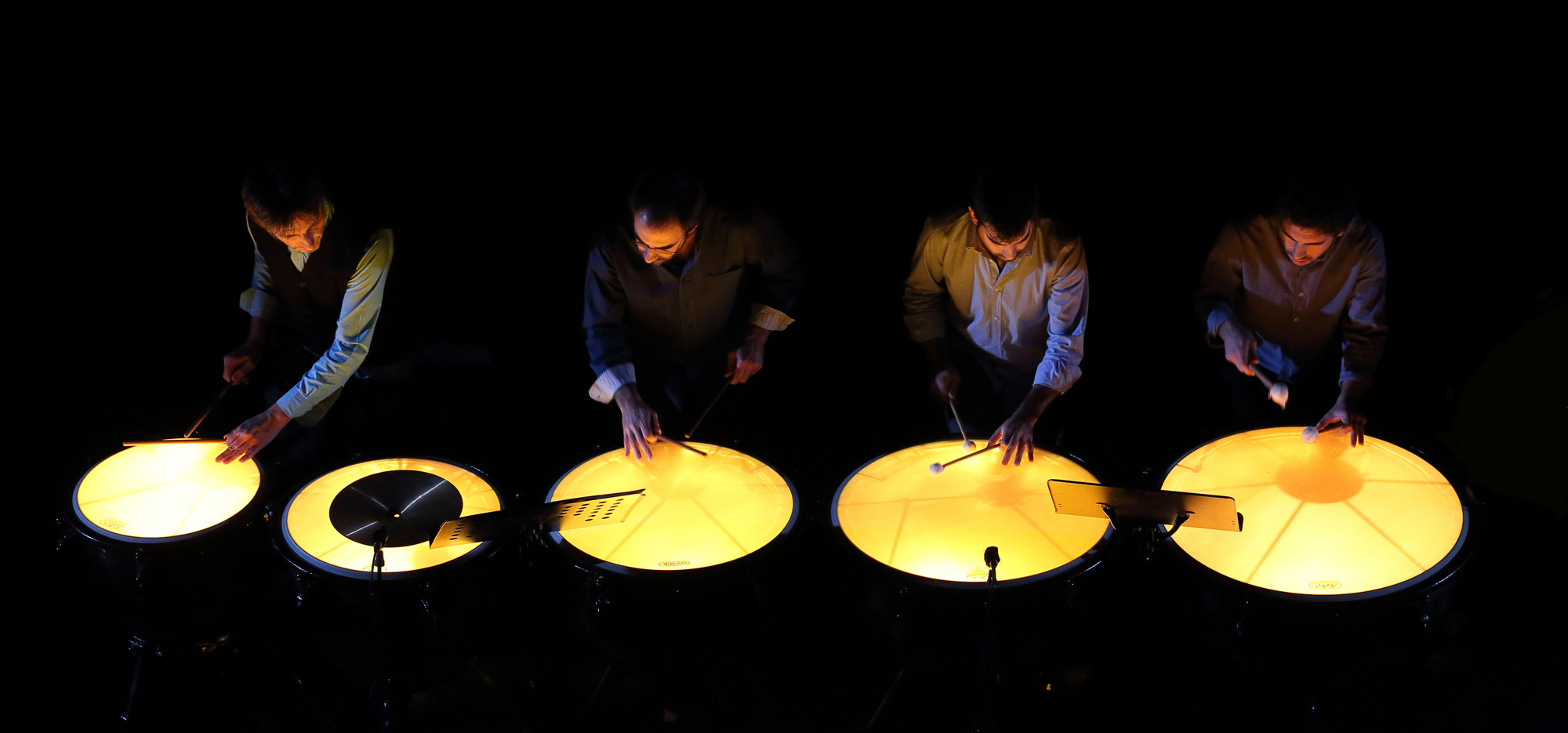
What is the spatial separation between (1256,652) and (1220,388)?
5.11ft

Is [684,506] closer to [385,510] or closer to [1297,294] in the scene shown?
[385,510]

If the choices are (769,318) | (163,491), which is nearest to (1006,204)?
(769,318)

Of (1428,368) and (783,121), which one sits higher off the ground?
(783,121)

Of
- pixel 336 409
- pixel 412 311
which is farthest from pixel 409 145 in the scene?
pixel 336 409

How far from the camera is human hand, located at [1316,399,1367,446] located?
2613mm

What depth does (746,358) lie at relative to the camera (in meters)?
3.04

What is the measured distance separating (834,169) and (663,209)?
2.35 feet

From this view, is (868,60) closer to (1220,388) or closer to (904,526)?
(904,526)

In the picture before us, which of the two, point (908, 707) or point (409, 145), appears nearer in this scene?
point (908, 707)

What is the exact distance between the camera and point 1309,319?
2.95 metres

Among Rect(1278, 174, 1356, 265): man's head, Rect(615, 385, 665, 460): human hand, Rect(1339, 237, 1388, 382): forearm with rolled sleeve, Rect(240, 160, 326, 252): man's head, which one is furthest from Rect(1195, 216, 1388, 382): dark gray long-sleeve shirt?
Rect(240, 160, 326, 252): man's head

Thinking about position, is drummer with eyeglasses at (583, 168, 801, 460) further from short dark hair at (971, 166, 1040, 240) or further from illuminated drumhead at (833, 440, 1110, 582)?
short dark hair at (971, 166, 1040, 240)

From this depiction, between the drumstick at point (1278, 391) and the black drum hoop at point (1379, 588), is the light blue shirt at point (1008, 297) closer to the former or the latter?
the drumstick at point (1278, 391)

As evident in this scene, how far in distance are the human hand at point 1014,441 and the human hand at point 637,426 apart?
0.89m
